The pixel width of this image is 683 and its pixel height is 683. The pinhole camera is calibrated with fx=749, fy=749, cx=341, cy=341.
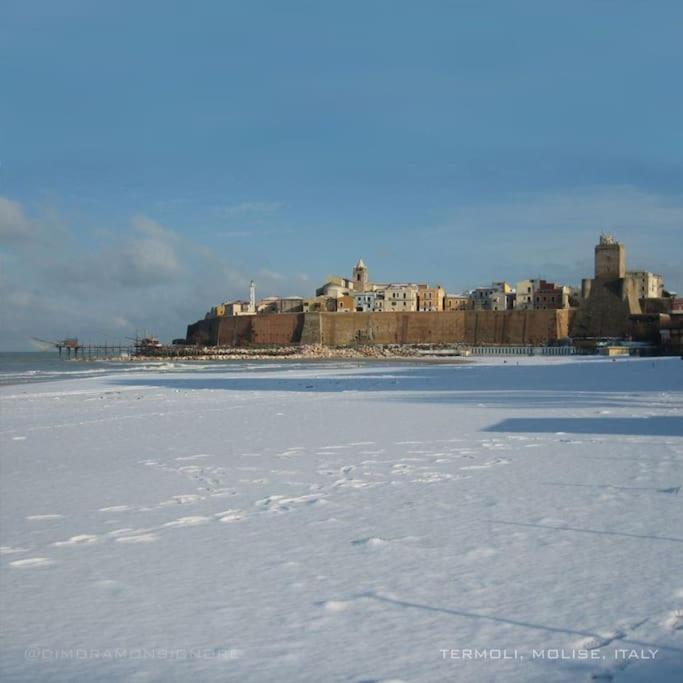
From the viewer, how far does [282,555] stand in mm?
4344

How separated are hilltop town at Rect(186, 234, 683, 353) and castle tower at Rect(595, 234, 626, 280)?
0.10m

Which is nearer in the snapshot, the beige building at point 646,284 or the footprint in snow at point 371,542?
the footprint in snow at point 371,542

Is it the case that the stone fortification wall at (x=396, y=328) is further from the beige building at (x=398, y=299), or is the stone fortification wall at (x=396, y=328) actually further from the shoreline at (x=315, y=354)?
the beige building at (x=398, y=299)

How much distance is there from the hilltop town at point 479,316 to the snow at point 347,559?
53772 mm

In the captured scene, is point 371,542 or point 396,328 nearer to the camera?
point 371,542

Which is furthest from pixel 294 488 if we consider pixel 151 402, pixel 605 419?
pixel 151 402

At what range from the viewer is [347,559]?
167 inches

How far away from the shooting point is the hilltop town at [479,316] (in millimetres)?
74500

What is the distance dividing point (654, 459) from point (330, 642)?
17.2ft

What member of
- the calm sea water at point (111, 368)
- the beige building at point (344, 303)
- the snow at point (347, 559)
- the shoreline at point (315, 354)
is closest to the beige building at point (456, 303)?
the beige building at point (344, 303)

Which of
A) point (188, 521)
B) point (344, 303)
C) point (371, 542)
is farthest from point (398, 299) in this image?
point (371, 542)

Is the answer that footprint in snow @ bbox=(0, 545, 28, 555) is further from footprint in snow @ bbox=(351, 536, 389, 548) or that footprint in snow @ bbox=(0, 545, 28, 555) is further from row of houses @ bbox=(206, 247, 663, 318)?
row of houses @ bbox=(206, 247, 663, 318)

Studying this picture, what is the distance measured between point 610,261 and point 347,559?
257ft

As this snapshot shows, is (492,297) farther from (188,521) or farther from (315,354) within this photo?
(188,521)
